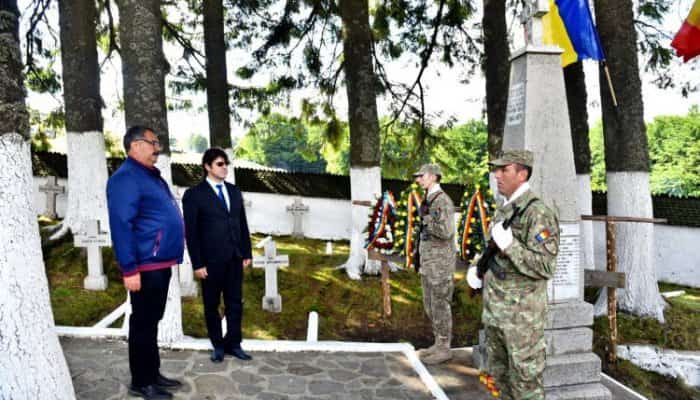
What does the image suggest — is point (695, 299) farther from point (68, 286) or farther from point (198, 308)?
point (68, 286)

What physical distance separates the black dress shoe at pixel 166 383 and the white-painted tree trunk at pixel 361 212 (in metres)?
4.30

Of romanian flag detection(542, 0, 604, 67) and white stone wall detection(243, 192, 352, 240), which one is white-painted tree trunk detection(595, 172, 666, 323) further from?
white stone wall detection(243, 192, 352, 240)

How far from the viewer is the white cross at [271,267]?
→ 21.1 ft

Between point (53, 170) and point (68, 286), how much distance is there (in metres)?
7.63

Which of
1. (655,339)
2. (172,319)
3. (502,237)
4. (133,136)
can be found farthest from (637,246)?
(133,136)

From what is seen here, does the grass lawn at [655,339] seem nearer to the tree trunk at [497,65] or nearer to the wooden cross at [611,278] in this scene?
the wooden cross at [611,278]

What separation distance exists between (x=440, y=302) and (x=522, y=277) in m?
1.56

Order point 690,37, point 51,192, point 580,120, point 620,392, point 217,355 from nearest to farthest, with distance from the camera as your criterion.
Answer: point 217,355 < point 620,392 < point 690,37 < point 580,120 < point 51,192

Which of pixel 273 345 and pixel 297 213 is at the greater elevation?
pixel 297 213

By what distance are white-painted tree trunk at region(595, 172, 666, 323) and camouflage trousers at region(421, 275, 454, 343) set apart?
3.79 meters

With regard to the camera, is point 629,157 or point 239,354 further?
point 629,157

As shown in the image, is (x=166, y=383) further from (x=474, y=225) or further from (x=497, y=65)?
(x=497, y=65)

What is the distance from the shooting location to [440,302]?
4.49 m

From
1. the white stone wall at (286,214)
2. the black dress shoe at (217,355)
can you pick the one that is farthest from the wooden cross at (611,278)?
the white stone wall at (286,214)
